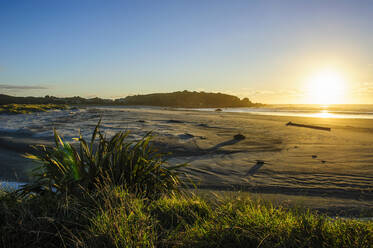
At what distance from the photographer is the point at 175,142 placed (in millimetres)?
8852

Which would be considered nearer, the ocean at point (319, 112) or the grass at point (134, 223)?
the grass at point (134, 223)

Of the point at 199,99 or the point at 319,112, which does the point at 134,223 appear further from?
the point at 199,99

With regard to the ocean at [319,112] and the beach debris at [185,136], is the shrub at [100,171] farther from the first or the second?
the ocean at [319,112]

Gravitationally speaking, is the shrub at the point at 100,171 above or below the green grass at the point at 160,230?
above

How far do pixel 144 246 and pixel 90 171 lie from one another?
1.38m

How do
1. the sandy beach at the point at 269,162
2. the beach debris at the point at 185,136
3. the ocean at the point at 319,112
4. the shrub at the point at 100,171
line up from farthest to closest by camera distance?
the ocean at the point at 319,112, the beach debris at the point at 185,136, the sandy beach at the point at 269,162, the shrub at the point at 100,171

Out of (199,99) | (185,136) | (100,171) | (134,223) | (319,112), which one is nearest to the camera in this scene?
(134,223)

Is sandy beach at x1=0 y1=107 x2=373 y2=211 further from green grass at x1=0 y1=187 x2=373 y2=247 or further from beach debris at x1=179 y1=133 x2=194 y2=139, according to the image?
green grass at x1=0 y1=187 x2=373 y2=247

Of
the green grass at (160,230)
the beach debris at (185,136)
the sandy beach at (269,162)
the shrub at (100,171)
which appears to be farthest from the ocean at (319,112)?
the shrub at (100,171)

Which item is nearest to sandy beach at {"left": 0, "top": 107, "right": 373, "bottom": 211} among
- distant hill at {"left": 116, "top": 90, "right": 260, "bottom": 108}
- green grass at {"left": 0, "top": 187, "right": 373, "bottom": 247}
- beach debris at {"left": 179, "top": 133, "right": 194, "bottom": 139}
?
beach debris at {"left": 179, "top": 133, "right": 194, "bottom": 139}

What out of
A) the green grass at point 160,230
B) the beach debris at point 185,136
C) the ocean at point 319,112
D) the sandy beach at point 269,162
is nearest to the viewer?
the green grass at point 160,230

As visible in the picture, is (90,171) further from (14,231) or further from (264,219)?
(264,219)

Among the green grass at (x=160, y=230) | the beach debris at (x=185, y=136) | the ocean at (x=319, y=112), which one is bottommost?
the beach debris at (x=185, y=136)

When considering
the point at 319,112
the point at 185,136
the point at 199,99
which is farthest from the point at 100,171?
the point at 199,99
